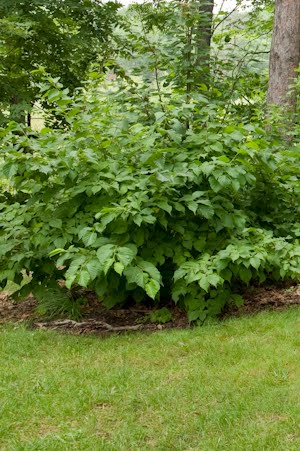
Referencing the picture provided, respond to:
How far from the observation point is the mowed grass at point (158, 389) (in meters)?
3.02

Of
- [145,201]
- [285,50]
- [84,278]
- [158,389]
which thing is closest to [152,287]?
[84,278]

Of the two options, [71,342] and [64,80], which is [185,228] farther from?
[64,80]

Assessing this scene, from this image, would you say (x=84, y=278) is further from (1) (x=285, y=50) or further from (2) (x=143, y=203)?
(1) (x=285, y=50)

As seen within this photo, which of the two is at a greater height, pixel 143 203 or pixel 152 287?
pixel 143 203

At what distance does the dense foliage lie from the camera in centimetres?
454

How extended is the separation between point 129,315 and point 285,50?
4.34m

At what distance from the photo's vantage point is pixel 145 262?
4578 mm

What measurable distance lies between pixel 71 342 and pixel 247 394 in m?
1.76

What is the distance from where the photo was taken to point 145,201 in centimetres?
455

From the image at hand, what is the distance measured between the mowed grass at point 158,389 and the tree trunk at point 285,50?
148 inches

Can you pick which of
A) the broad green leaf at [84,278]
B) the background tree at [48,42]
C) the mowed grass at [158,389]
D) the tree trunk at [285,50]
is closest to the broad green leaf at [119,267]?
the broad green leaf at [84,278]

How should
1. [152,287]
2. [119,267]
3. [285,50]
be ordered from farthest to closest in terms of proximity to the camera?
[285,50] → [152,287] → [119,267]

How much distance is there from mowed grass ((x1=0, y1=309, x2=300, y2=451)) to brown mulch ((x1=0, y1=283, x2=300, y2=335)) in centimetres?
30

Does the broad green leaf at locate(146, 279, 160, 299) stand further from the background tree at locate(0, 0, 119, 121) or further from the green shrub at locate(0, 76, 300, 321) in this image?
the background tree at locate(0, 0, 119, 121)
